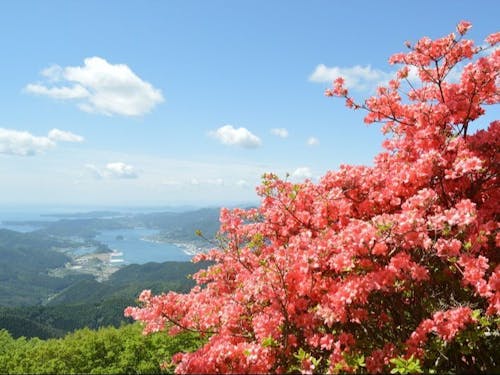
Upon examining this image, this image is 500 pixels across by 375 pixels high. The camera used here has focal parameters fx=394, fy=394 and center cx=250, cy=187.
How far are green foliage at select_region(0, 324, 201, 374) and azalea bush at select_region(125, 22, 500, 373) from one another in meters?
2.24

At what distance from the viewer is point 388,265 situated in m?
4.89

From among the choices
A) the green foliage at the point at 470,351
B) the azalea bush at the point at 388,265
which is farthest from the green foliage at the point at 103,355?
the green foliage at the point at 470,351

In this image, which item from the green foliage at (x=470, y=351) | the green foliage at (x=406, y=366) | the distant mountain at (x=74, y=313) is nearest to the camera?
the green foliage at (x=406, y=366)

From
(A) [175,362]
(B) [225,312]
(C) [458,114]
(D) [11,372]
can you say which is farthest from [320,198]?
(D) [11,372]

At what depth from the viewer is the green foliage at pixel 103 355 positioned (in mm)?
7918

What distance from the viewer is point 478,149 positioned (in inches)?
230

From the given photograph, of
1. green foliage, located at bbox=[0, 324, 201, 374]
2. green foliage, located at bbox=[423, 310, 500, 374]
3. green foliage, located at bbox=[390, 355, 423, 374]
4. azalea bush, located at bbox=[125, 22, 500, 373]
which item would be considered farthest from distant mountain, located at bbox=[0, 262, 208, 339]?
green foliage, located at bbox=[390, 355, 423, 374]

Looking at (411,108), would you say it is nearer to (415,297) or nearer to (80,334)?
(415,297)

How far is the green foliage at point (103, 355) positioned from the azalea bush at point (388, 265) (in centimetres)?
224

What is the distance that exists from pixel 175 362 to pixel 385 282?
4.36m

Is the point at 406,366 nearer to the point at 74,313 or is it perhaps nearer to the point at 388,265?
the point at 388,265

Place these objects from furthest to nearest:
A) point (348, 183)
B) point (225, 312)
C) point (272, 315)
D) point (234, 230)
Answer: point (234, 230) < point (348, 183) < point (225, 312) < point (272, 315)

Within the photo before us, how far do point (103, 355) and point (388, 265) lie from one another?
22.5 feet

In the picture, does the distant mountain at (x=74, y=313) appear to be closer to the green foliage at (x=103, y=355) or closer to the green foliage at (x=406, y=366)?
the green foliage at (x=103, y=355)
